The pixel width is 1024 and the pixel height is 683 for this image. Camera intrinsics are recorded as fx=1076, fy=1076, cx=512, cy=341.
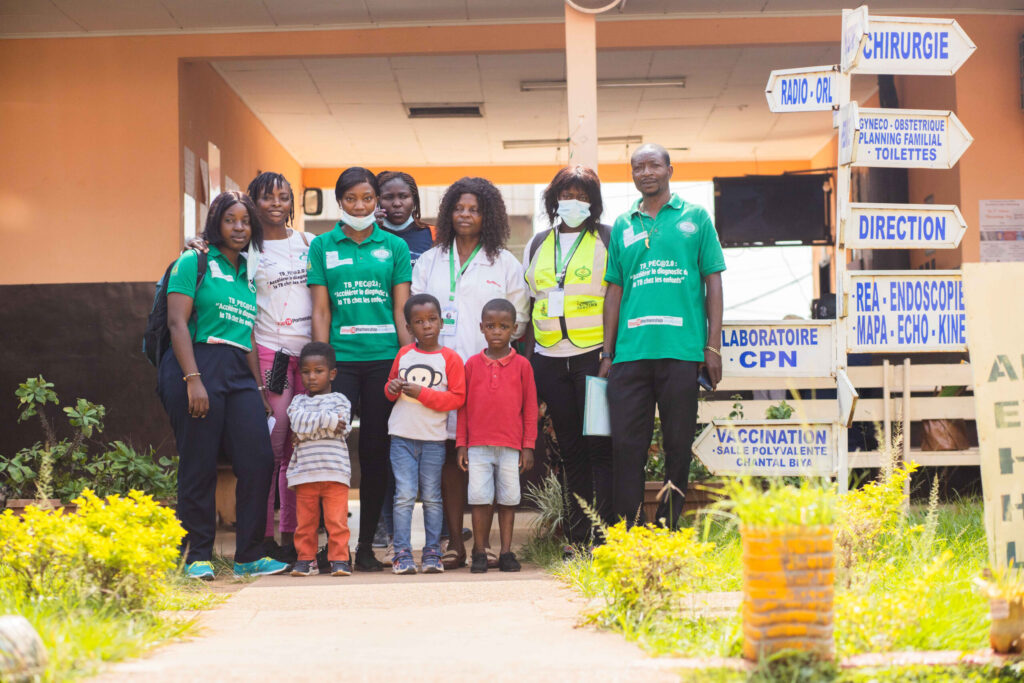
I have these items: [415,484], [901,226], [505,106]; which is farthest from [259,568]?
[505,106]

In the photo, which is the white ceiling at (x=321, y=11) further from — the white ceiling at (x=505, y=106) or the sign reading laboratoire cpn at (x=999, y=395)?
the sign reading laboratoire cpn at (x=999, y=395)

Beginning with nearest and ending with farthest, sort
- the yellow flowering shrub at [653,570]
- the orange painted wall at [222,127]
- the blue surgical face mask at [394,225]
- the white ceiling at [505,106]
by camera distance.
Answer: the yellow flowering shrub at [653,570], the blue surgical face mask at [394,225], the orange painted wall at [222,127], the white ceiling at [505,106]

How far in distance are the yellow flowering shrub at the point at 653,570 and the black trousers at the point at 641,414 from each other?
1.18m

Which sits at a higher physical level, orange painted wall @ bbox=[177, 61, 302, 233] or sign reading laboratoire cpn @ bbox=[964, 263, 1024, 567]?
orange painted wall @ bbox=[177, 61, 302, 233]

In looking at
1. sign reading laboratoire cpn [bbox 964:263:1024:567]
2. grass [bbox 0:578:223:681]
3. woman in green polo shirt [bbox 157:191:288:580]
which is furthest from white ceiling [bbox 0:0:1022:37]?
grass [bbox 0:578:223:681]

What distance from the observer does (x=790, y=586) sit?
2.69 m

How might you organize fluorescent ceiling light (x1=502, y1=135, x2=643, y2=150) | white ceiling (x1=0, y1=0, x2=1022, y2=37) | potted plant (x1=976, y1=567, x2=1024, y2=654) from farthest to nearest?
1. fluorescent ceiling light (x1=502, y1=135, x2=643, y2=150)
2. white ceiling (x1=0, y1=0, x2=1022, y2=37)
3. potted plant (x1=976, y1=567, x2=1024, y2=654)

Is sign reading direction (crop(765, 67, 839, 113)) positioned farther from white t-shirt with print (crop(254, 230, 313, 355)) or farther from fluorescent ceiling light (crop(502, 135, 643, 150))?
fluorescent ceiling light (crop(502, 135, 643, 150))

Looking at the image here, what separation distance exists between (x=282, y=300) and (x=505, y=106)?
6.76m

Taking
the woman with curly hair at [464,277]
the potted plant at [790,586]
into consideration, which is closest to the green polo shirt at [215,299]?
the woman with curly hair at [464,277]

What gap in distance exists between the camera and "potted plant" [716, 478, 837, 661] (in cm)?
268

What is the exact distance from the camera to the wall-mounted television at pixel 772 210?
38.4 feet

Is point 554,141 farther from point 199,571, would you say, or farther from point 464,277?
point 199,571

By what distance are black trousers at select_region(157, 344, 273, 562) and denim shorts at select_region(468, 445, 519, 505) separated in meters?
0.91
